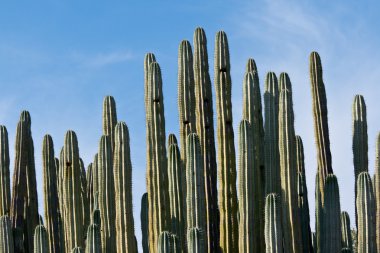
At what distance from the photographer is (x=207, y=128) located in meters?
14.4

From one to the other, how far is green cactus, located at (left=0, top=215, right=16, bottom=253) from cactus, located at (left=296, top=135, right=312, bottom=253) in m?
4.12

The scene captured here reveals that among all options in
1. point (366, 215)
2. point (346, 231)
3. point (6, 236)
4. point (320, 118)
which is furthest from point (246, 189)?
point (6, 236)

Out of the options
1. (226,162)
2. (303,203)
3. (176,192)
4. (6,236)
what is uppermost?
(226,162)

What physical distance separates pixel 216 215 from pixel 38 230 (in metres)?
2.43

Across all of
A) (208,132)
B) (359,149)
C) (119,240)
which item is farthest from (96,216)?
(359,149)

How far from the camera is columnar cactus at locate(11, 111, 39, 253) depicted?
1577 centimetres

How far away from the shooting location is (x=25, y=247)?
1563cm

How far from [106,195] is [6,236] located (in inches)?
63.9

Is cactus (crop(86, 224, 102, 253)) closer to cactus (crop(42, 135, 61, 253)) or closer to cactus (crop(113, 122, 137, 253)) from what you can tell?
cactus (crop(113, 122, 137, 253))

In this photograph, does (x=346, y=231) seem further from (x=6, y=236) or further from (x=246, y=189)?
(x=6, y=236)

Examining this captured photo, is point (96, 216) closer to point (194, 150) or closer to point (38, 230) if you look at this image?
point (38, 230)

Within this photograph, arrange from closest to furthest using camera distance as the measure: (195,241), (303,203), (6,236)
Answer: (195,241)
(6,236)
(303,203)

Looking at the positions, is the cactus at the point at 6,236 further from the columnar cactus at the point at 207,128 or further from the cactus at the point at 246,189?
the cactus at the point at 246,189

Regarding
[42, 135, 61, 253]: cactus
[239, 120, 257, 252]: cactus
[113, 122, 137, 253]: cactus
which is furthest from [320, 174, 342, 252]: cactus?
[42, 135, 61, 253]: cactus
